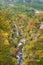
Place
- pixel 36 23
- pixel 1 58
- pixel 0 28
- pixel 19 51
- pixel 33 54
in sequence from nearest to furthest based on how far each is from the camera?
pixel 1 58
pixel 33 54
pixel 0 28
pixel 19 51
pixel 36 23

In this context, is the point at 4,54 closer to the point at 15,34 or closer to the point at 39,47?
the point at 39,47

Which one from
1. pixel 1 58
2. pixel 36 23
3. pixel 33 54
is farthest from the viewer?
pixel 36 23

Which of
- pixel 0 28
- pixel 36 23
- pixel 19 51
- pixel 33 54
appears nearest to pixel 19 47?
pixel 19 51

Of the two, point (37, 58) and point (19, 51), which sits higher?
A: point (37, 58)

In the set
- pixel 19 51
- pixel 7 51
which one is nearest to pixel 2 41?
pixel 7 51

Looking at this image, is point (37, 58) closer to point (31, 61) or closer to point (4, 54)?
point (31, 61)

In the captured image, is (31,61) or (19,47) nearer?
(31,61)

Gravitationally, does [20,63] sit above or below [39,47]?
below

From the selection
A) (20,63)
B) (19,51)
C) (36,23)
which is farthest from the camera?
(36,23)

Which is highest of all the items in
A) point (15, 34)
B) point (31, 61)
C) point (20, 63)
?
point (31, 61)
